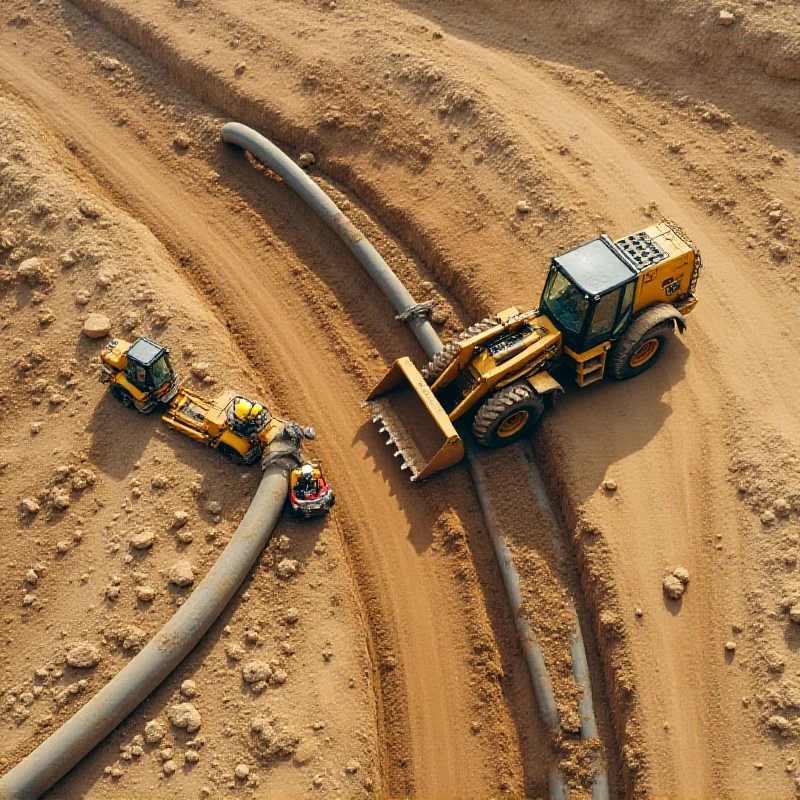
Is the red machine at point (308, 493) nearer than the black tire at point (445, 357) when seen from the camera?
Yes

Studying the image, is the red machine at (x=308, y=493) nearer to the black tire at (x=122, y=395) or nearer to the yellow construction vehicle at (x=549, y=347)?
the yellow construction vehicle at (x=549, y=347)

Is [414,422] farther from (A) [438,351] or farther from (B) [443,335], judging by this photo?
(B) [443,335]

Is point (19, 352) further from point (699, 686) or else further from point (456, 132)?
point (699, 686)

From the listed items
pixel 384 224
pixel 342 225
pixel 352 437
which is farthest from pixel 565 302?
pixel 384 224

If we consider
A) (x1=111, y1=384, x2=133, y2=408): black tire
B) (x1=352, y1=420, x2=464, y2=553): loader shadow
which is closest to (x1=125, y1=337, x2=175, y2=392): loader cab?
(x1=111, y1=384, x2=133, y2=408): black tire

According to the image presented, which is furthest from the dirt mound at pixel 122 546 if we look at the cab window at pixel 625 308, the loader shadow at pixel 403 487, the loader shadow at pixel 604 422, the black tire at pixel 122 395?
the cab window at pixel 625 308

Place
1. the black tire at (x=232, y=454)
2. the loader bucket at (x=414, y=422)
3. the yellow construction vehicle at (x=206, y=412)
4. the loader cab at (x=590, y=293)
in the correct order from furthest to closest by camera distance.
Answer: the black tire at (x=232, y=454) → the loader bucket at (x=414, y=422) → the yellow construction vehicle at (x=206, y=412) → the loader cab at (x=590, y=293)
